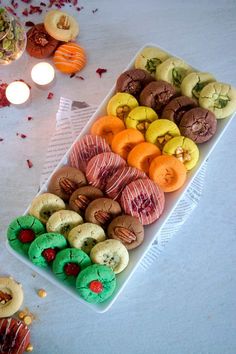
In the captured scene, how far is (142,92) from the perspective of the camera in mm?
1228

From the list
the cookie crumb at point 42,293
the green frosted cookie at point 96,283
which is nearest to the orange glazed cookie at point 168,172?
the green frosted cookie at point 96,283

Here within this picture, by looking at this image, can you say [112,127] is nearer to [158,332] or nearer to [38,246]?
[38,246]

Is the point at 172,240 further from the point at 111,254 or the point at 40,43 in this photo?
the point at 40,43

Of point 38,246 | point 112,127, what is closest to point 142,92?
point 112,127

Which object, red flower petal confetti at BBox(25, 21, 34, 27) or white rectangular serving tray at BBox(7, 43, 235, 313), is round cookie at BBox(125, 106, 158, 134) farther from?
red flower petal confetti at BBox(25, 21, 34, 27)

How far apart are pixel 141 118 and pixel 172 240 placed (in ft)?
0.99

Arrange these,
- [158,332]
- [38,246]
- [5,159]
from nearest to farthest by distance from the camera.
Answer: [38,246] → [158,332] → [5,159]

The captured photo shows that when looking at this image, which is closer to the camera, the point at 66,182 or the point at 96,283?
the point at 96,283

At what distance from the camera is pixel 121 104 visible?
1.22 meters

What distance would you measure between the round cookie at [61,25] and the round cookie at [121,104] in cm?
28

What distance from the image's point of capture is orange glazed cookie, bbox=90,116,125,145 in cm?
121

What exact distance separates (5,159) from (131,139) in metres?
0.36

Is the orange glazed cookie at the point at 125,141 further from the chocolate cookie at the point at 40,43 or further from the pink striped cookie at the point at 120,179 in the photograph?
the chocolate cookie at the point at 40,43

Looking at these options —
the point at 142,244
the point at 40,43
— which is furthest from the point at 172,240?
the point at 40,43
